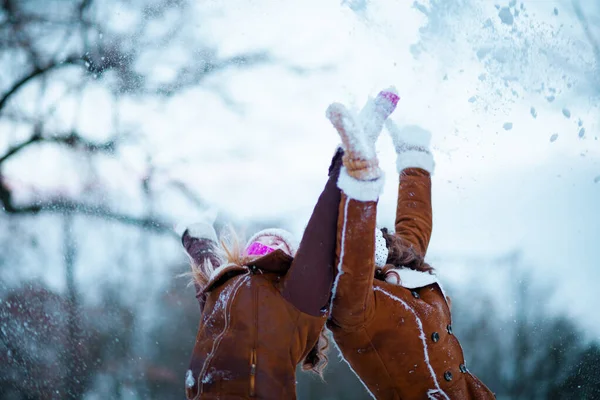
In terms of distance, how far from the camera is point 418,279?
201cm

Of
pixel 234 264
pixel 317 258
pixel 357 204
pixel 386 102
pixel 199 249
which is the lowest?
pixel 199 249

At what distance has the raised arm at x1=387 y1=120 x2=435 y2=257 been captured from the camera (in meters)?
2.29

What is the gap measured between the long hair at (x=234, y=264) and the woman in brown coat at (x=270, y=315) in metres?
0.08

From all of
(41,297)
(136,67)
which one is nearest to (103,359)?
(41,297)

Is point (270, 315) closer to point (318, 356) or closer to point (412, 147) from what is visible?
point (318, 356)

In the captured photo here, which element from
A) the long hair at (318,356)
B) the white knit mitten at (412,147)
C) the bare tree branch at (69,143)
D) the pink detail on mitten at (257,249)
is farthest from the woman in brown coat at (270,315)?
the bare tree branch at (69,143)

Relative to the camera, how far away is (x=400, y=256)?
207 cm

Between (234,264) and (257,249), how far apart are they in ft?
0.49

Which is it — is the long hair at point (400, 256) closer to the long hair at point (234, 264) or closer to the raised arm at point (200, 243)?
the long hair at point (234, 264)

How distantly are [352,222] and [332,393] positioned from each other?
34.7 feet

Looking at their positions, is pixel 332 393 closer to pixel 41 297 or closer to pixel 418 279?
pixel 41 297

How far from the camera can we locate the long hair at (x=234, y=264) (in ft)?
5.95

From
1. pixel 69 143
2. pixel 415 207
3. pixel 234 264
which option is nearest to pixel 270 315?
pixel 234 264

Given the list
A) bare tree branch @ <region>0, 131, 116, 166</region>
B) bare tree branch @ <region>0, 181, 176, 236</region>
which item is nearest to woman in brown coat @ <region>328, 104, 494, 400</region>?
bare tree branch @ <region>0, 131, 116, 166</region>
